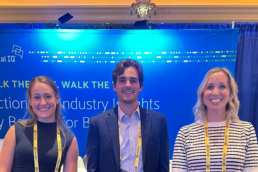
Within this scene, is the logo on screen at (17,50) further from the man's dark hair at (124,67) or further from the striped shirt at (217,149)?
the striped shirt at (217,149)

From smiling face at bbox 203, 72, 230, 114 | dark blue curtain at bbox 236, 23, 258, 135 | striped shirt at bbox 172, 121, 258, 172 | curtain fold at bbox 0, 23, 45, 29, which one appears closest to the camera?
striped shirt at bbox 172, 121, 258, 172

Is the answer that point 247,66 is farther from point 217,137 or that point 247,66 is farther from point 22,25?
point 22,25

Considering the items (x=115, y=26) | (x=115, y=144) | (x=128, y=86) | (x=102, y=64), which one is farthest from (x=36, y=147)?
(x=115, y=26)

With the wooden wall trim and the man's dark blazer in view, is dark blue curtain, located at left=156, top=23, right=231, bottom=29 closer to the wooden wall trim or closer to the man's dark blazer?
the wooden wall trim

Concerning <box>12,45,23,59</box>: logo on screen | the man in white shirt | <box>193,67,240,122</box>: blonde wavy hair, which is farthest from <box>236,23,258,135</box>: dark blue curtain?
<box>12,45,23,59</box>: logo on screen

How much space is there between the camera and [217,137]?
5.63 ft

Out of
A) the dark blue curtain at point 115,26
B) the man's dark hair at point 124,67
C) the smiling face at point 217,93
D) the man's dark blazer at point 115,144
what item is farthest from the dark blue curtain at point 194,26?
the man's dark blazer at point 115,144

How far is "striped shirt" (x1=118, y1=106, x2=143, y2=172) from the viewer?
179 cm

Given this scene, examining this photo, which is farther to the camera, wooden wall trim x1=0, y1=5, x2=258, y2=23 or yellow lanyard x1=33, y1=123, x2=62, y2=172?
wooden wall trim x1=0, y1=5, x2=258, y2=23

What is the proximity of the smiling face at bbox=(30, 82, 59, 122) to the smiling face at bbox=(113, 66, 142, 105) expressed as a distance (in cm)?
58

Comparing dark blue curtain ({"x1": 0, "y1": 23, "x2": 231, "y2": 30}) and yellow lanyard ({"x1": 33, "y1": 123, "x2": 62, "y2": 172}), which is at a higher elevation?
dark blue curtain ({"x1": 0, "y1": 23, "x2": 231, "y2": 30})

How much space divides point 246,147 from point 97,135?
1212mm

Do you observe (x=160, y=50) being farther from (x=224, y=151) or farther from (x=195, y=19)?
(x=224, y=151)

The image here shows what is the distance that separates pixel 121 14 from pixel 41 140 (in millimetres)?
2725
